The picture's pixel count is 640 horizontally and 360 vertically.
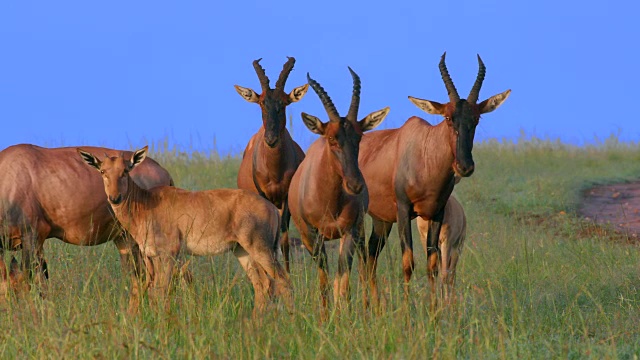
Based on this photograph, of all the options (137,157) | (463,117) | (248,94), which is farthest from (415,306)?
(248,94)

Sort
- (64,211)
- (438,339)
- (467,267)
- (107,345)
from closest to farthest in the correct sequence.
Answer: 1. (107,345)
2. (438,339)
3. (64,211)
4. (467,267)

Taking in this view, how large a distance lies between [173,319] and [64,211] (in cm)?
309

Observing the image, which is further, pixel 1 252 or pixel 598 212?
pixel 598 212

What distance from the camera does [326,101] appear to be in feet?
30.1

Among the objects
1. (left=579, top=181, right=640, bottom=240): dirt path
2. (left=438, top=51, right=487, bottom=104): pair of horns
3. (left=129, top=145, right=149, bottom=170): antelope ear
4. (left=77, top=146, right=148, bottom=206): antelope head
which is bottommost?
(left=579, top=181, right=640, bottom=240): dirt path

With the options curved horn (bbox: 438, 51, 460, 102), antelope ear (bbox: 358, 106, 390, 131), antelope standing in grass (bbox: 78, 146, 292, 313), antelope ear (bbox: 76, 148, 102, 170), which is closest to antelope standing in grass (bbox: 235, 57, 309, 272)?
curved horn (bbox: 438, 51, 460, 102)

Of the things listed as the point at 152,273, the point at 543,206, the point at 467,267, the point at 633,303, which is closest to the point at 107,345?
the point at 152,273

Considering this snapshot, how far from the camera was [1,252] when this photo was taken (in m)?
10.1

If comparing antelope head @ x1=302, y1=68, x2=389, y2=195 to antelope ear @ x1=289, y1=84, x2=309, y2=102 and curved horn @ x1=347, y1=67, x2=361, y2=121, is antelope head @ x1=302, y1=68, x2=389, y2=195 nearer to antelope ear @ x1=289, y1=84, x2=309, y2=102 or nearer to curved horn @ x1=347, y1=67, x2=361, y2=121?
curved horn @ x1=347, y1=67, x2=361, y2=121

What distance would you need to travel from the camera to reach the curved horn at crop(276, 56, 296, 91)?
11695 millimetres

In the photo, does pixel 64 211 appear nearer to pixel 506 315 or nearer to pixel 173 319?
pixel 173 319

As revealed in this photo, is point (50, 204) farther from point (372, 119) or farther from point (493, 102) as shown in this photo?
point (493, 102)

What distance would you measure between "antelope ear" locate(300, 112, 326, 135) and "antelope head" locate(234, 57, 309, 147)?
226cm

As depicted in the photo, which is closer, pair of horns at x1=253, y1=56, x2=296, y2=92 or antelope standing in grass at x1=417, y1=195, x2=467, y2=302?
antelope standing in grass at x1=417, y1=195, x2=467, y2=302
